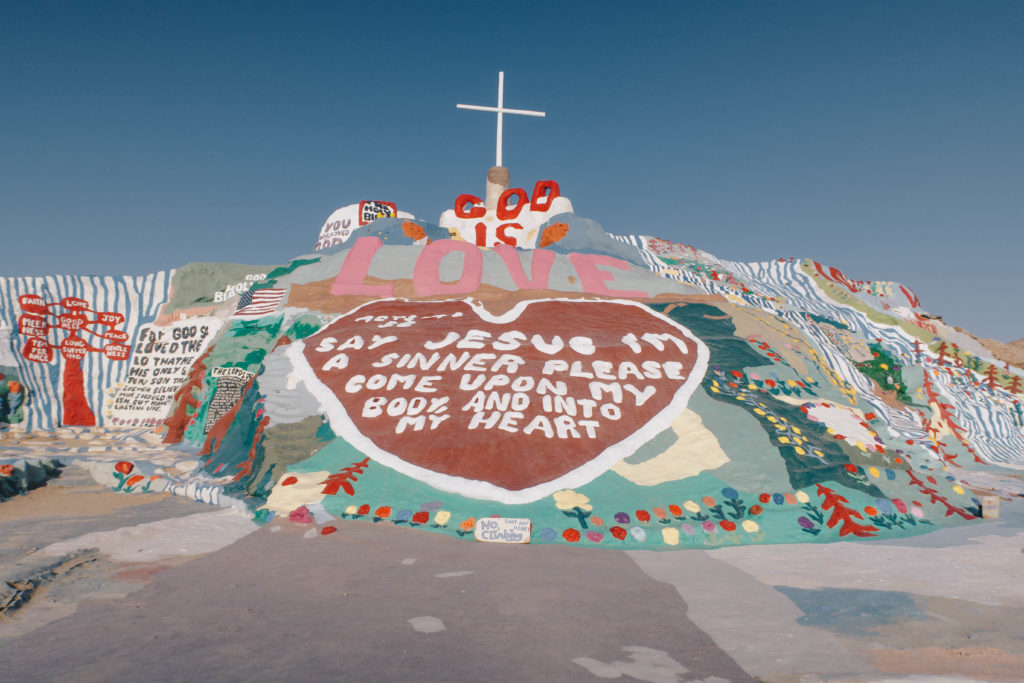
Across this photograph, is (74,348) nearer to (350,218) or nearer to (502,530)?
(350,218)

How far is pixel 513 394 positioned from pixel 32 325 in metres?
13.4

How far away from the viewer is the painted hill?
706cm

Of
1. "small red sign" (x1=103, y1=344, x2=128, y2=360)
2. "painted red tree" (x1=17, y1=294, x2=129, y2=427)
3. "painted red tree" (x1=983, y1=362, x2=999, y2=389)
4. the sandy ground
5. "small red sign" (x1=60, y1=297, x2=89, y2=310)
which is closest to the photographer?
the sandy ground

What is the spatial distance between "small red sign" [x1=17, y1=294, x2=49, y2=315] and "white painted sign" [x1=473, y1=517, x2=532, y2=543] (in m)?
14.6

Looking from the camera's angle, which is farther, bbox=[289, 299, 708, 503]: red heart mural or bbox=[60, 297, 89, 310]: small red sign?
bbox=[60, 297, 89, 310]: small red sign

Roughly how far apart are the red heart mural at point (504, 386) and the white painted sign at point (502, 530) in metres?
0.62

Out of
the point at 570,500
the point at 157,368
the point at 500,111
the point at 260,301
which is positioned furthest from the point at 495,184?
the point at 570,500

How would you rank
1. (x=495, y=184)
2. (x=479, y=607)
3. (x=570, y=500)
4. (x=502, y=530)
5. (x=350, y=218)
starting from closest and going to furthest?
(x=479, y=607), (x=502, y=530), (x=570, y=500), (x=495, y=184), (x=350, y=218)

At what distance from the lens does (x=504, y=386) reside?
8672mm

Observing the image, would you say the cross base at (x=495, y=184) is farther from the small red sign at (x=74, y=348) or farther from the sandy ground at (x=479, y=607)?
the sandy ground at (x=479, y=607)

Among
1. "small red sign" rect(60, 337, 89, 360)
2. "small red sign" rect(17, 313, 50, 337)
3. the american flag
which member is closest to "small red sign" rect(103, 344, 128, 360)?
"small red sign" rect(60, 337, 89, 360)

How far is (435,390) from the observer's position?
8.84 meters

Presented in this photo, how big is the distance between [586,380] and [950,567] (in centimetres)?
450

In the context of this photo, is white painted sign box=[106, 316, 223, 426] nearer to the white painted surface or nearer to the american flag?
the american flag
